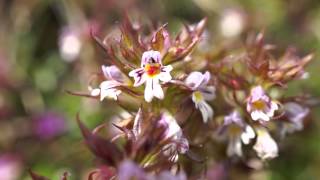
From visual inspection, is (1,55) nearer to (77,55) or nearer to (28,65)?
(28,65)

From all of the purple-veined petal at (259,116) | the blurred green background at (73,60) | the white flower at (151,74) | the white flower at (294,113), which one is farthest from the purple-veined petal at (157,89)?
the blurred green background at (73,60)

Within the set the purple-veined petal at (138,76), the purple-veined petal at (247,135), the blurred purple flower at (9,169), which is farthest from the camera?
the blurred purple flower at (9,169)

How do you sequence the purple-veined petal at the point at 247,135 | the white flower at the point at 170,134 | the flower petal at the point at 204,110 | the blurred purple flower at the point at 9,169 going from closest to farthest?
the white flower at the point at 170,134 → the flower petal at the point at 204,110 → the purple-veined petal at the point at 247,135 → the blurred purple flower at the point at 9,169

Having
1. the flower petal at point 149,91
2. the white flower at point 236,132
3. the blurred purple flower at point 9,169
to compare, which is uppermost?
the blurred purple flower at point 9,169

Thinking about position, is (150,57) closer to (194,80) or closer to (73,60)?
(194,80)

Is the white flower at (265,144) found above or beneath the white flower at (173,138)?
above

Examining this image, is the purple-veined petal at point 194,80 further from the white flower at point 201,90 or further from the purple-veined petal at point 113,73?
the purple-veined petal at point 113,73

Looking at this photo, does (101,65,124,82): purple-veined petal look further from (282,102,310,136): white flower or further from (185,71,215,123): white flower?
(282,102,310,136): white flower
